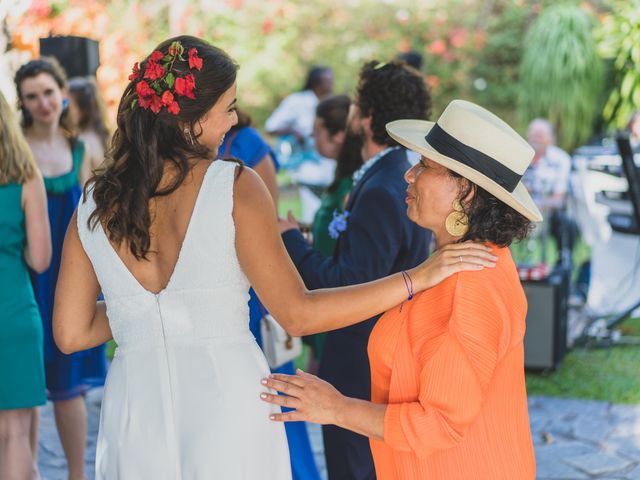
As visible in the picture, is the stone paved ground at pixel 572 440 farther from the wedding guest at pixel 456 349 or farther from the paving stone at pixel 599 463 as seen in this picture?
the wedding guest at pixel 456 349

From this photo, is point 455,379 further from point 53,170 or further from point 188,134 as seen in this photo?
point 53,170

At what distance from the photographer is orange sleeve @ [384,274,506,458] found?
194cm

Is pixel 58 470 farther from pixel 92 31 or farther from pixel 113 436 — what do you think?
pixel 92 31

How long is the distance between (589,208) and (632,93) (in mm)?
1058

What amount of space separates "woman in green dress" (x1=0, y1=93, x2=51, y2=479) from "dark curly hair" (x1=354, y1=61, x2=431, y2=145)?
1369 mm

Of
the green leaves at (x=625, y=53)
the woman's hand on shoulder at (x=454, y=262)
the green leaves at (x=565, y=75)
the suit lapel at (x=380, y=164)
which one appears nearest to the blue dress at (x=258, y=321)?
the suit lapel at (x=380, y=164)

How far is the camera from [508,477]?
80.7 inches

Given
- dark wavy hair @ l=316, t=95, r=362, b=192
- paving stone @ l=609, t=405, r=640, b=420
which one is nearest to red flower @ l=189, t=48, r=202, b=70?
dark wavy hair @ l=316, t=95, r=362, b=192

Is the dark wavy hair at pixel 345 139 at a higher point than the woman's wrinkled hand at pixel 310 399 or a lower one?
higher

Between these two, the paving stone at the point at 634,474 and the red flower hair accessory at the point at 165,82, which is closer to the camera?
the red flower hair accessory at the point at 165,82

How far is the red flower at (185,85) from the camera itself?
2.14 metres

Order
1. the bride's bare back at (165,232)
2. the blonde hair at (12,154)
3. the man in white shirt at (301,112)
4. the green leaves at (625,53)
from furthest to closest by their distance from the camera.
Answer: the man in white shirt at (301,112)
the green leaves at (625,53)
the blonde hair at (12,154)
the bride's bare back at (165,232)

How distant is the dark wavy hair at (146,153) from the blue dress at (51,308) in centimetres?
228

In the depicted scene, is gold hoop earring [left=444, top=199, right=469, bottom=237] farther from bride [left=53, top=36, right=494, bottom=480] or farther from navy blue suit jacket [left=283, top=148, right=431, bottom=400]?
navy blue suit jacket [left=283, top=148, right=431, bottom=400]
